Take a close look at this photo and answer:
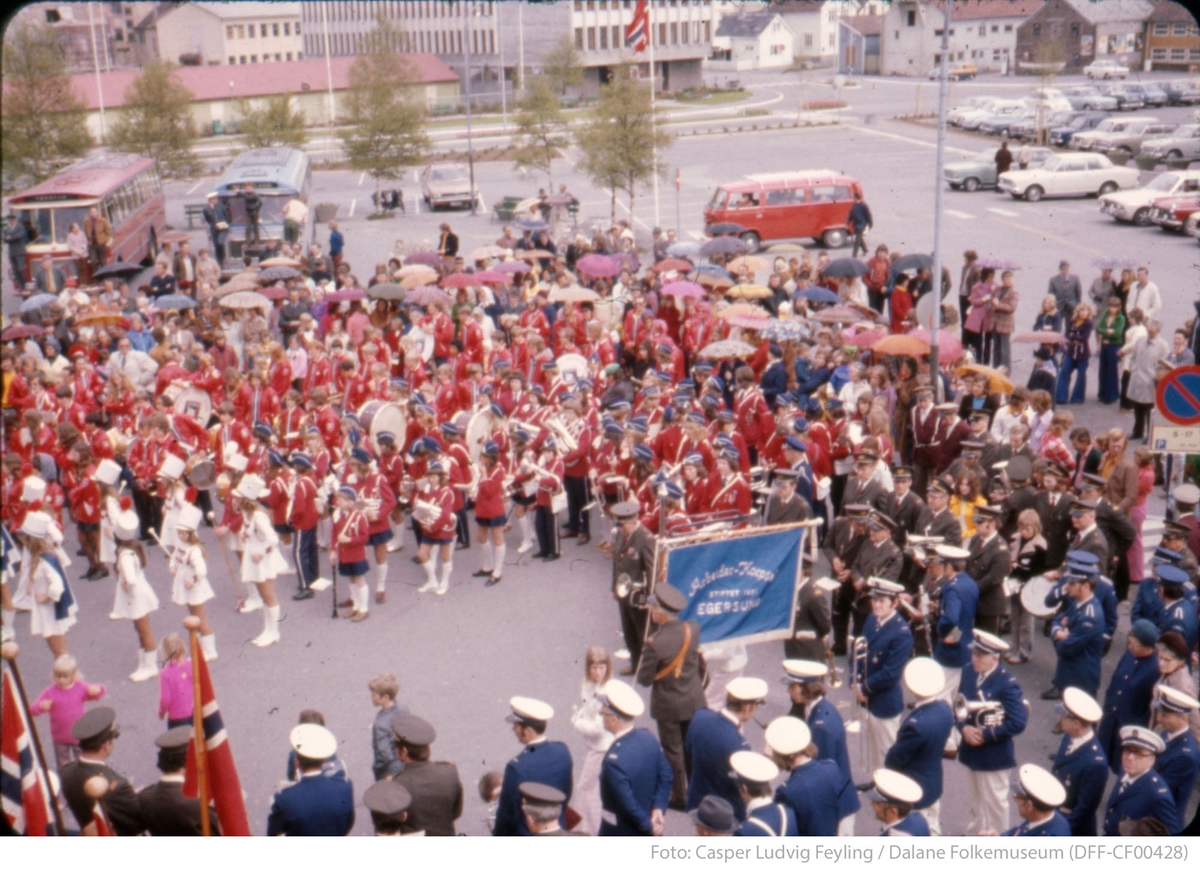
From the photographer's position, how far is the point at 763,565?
380 inches

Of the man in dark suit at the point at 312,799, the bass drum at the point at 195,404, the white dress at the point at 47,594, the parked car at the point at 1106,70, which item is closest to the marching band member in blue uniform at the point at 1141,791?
the man in dark suit at the point at 312,799

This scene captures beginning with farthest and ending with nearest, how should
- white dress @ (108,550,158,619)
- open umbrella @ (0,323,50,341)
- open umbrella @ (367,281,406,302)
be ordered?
open umbrella @ (367,281,406,302) < open umbrella @ (0,323,50,341) < white dress @ (108,550,158,619)

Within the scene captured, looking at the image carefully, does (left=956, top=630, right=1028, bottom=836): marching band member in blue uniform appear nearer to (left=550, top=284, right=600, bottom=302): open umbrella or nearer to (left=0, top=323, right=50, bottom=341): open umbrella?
(left=550, top=284, right=600, bottom=302): open umbrella

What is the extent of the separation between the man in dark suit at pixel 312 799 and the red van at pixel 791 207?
81.7ft

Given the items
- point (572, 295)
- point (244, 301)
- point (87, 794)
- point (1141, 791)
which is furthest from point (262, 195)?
point (1141, 791)

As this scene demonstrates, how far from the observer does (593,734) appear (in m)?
7.38

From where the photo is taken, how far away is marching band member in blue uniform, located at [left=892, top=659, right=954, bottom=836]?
24.2 feet

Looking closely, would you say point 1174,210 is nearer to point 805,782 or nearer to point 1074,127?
point 1074,127

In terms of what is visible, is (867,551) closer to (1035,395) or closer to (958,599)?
(958,599)

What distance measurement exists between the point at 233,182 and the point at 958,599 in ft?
82.0

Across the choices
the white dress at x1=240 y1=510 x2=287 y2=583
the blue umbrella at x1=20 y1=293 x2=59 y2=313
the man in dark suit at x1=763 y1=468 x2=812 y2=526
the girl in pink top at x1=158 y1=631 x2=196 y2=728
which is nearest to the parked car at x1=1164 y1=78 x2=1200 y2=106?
the man in dark suit at x1=763 y1=468 x2=812 y2=526

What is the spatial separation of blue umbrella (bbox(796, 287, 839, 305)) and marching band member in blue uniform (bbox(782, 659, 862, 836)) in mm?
11365

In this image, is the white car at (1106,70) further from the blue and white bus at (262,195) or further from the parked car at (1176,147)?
the blue and white bus at (262,195)

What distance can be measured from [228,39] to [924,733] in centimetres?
5267
